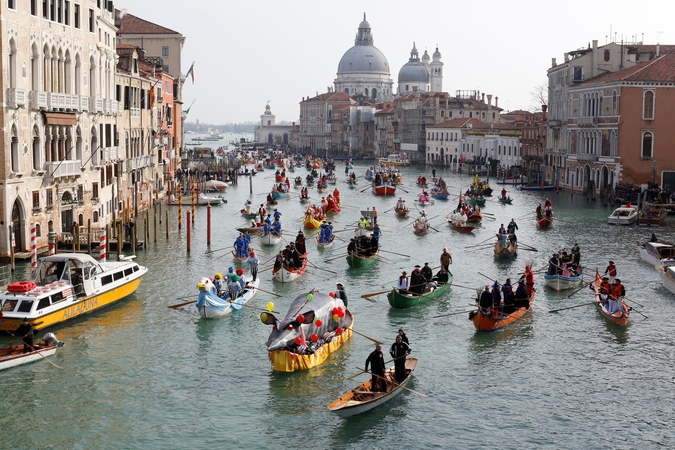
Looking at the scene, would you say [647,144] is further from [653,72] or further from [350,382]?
→ [350,382]

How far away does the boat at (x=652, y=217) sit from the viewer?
151 ft

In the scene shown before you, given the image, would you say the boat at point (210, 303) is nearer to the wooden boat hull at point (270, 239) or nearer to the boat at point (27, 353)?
the boat at point (27, 353)

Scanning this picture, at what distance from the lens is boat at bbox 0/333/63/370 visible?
762 inches

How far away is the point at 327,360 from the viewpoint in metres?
20.5

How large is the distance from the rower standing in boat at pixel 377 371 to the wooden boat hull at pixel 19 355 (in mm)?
7161

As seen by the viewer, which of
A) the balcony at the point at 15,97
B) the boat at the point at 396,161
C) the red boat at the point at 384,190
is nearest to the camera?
the balcony at the point at 15,97

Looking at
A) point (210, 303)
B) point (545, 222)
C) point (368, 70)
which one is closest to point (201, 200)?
point (545, 222)

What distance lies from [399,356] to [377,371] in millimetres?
635

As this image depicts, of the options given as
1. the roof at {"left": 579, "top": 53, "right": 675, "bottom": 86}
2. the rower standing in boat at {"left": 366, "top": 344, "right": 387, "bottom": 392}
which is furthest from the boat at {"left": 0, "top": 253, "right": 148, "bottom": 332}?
the roof at {"left": 579, "top": 53, "right": 675, "bottom": 86}

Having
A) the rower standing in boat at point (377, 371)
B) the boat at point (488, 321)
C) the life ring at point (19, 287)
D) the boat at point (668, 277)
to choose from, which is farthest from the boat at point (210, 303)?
the boat at point (668, 277)

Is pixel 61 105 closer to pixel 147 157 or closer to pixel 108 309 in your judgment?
pixel 108 309

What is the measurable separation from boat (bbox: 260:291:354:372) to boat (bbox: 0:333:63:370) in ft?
15.0

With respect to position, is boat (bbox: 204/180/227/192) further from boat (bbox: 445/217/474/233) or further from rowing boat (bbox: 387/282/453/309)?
rowing boat (bbox: 387/282/453/309)

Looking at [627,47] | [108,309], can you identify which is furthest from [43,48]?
[627,47]
